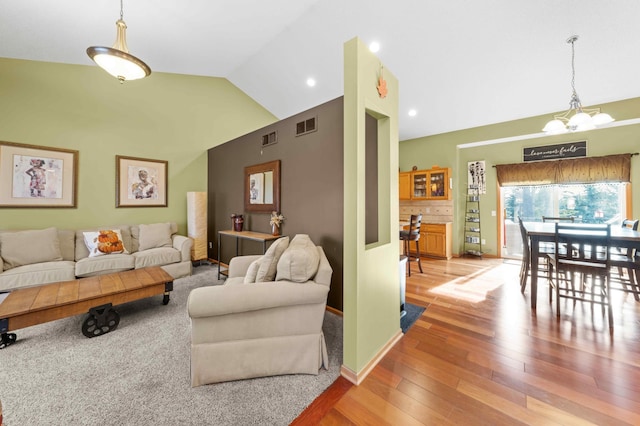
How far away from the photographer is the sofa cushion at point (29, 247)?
2.91m

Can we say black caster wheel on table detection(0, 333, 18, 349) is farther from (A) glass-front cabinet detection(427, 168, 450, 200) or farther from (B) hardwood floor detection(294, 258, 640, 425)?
(A) glass-front cabinet detection(427, 168, 450, 200)

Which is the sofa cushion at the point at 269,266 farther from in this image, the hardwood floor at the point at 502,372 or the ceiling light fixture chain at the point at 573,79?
the ceiling light fixture chain at the point at 573,79

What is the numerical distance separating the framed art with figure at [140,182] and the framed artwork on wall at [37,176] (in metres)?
0.54

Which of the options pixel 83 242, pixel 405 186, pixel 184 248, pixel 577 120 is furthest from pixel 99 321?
pixel 405 186

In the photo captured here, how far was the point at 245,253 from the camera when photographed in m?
4.22

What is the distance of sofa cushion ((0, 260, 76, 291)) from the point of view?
267 cm

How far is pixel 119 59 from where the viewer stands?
207cm

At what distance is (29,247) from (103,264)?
2.68 ft

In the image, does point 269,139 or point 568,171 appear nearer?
point 269,139

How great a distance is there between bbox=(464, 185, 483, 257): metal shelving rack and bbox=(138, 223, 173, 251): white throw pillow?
20.2ft

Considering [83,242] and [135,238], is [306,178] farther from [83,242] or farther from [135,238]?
[83,242]

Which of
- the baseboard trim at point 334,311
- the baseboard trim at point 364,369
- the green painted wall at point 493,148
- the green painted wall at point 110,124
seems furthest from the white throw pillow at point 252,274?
the green painted wall at point 493,148

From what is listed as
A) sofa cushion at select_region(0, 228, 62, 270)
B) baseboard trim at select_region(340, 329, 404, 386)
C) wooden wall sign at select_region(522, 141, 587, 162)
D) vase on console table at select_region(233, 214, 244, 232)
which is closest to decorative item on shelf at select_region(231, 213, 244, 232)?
vase on console table at select_region(233, 214, 244, 232)

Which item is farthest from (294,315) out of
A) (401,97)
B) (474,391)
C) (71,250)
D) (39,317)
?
(401,97)
